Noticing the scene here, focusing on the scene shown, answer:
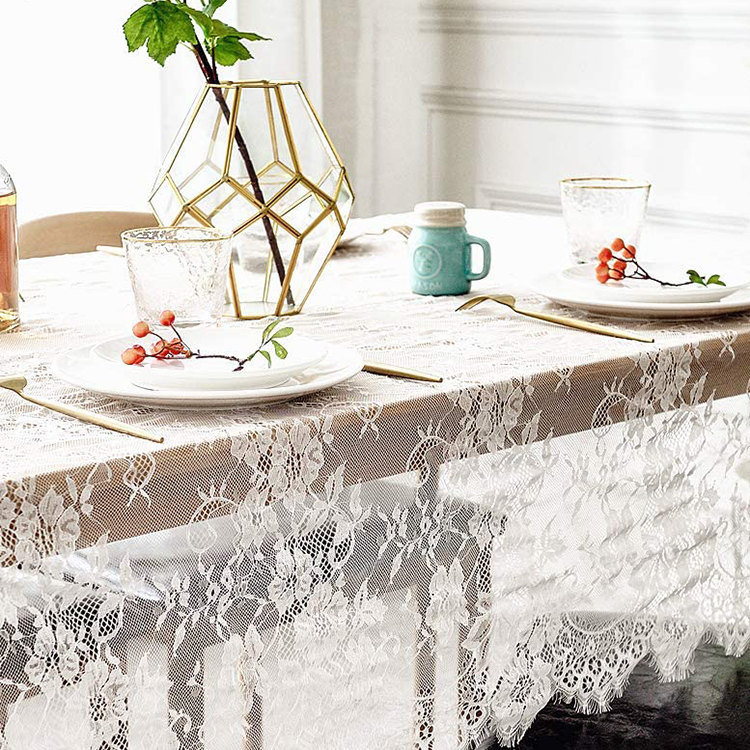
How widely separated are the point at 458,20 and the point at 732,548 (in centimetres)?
272

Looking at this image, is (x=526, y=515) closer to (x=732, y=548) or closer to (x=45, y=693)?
(x=732, y=548)

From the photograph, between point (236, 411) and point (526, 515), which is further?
point (526, 515)

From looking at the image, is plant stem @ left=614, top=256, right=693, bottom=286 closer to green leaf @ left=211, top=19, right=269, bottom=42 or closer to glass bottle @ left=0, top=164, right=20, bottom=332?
green leaf @ left=211, top=19, right=269, bottom=42

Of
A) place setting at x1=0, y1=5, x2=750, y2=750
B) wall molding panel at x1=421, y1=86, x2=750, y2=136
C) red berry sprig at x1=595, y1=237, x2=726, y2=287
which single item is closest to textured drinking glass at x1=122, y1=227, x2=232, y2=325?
place setting at x1=0, y1=5, x2=750, y2=750

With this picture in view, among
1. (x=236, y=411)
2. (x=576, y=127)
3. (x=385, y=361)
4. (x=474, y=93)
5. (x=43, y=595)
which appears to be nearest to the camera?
(x=43, y=595)

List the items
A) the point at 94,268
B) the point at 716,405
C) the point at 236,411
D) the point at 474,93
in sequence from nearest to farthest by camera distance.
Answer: the point at 236,411, the point at 716,405, the point at 94,268, the point at 474,93

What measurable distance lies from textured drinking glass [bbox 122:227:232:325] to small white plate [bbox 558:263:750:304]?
42 centimetres

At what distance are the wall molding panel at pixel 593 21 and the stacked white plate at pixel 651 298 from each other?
190cm

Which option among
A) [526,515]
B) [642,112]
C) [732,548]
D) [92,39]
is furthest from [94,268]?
[642,112]

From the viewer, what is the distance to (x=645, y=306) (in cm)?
140

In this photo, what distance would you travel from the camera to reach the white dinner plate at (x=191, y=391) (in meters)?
1.07

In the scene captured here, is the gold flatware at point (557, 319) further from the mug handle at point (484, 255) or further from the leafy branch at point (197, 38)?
the leafy branch at point (197, 38)

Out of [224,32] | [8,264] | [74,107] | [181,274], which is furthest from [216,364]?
[74,107]

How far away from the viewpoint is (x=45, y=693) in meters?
1.01
